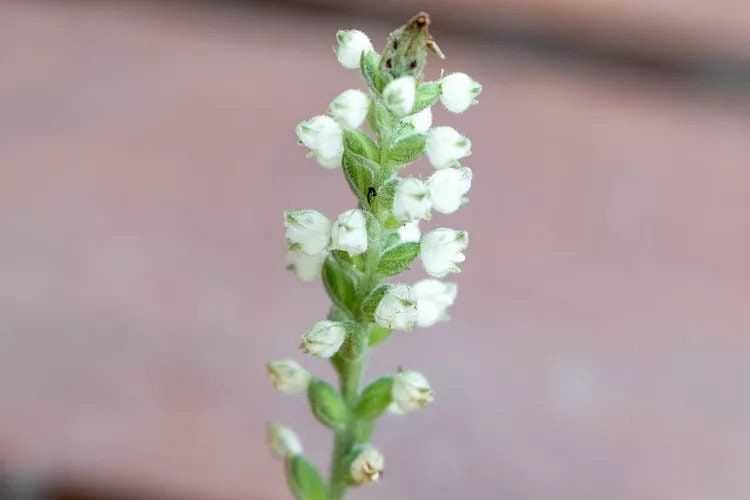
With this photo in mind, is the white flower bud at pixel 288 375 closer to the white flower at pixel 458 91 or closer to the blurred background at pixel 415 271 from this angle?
the white flower at pixel 458 91

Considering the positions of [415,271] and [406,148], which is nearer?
[406,148]

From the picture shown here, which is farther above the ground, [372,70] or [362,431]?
[372,70]

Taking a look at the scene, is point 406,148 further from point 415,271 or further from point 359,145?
point 415,271

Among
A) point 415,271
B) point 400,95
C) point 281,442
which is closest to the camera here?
point 400,95

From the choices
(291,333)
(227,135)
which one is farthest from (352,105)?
(227,135)

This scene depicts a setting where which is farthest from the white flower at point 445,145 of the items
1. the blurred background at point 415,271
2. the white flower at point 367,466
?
the blurred background at point 415,271

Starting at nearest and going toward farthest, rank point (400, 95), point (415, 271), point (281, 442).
Result: point (400, 95) → point (281, 442) → point (415, 271)

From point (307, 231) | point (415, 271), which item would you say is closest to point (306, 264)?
point (307, 231)
